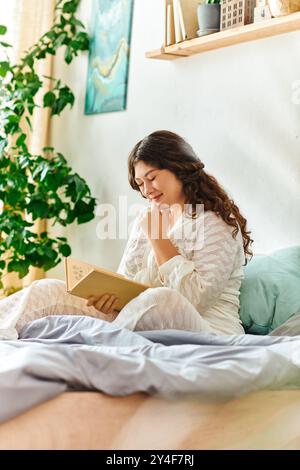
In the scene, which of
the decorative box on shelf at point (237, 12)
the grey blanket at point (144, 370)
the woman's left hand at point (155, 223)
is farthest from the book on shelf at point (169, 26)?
the grey blanket at point (144, 370)

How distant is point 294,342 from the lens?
1775mm

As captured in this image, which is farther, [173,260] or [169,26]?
[169,26]

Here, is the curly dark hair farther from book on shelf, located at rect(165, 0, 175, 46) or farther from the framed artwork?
the framed artwork

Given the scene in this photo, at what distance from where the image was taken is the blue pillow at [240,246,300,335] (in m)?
2.34

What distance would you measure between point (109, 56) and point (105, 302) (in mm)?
1636

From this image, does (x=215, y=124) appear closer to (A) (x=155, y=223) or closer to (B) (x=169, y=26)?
(B) (x=169, y=26)

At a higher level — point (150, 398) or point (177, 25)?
point (177, 25)

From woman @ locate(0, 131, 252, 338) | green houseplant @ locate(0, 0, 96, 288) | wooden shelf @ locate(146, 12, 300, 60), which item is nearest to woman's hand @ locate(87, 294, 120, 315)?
woman @ locate(0, 131, 252, 338)

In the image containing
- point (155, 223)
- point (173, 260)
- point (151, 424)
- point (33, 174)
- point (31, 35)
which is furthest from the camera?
point (31, 35)

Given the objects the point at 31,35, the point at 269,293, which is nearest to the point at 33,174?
the point at 31,35

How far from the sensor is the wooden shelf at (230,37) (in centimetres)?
259

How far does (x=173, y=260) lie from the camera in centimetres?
233

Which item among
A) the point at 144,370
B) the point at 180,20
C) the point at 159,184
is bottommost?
the point at 144,370
